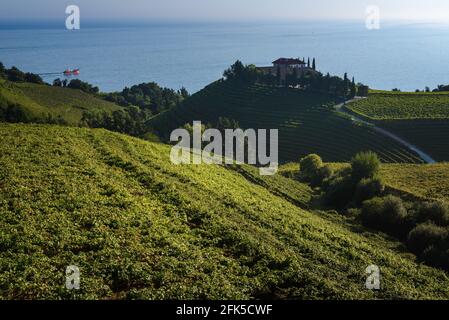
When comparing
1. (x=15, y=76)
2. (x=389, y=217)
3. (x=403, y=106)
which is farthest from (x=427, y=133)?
(x=15, y=76)

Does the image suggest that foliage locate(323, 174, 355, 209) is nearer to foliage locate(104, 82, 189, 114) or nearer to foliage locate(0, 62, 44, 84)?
foliage locate(104, 82, 189, 114)

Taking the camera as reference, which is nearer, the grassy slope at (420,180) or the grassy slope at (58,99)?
the grassy slope at (420,180)

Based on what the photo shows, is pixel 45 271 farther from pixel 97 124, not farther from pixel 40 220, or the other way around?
pixel 97 124

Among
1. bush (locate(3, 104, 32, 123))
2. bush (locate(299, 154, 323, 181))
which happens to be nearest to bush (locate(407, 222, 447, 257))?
bush (locate(299, 154, 323, 181))

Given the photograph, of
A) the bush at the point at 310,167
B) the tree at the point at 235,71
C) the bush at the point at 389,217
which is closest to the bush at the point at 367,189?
the bush at the point at 389,217

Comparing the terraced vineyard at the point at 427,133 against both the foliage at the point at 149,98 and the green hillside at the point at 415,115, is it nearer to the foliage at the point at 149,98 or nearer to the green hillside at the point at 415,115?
the green hillside at the point at 415,115
